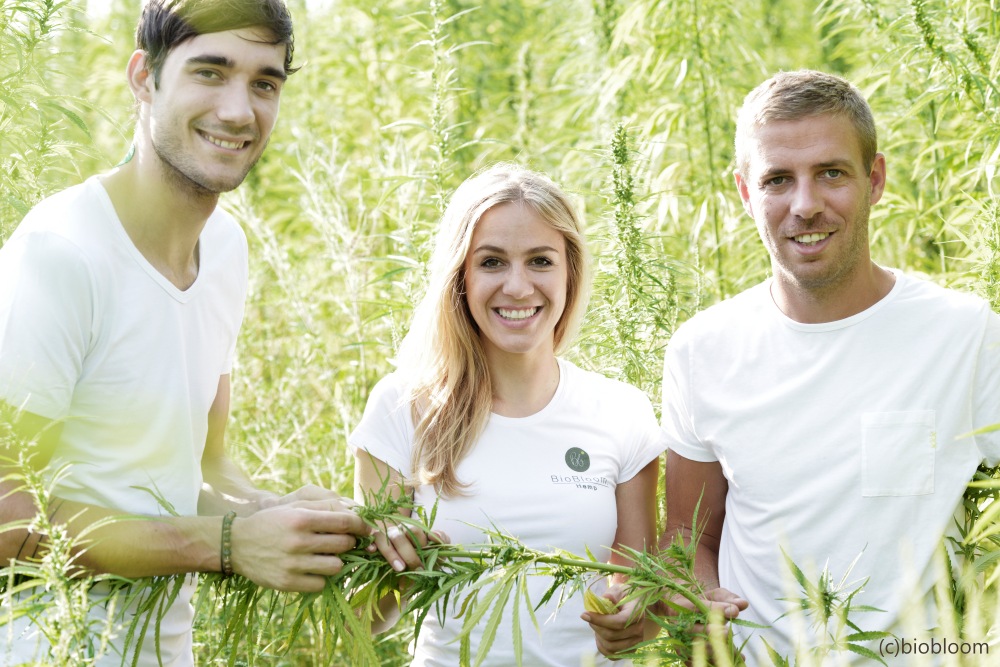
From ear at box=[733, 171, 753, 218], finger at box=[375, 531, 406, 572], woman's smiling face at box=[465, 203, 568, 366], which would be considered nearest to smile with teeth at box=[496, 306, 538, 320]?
woman's smiling face at box=[465, 203, 568, 366]

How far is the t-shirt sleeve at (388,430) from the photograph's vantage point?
98.5 inches

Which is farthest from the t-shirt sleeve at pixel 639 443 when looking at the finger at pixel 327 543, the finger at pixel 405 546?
the finger at pixel 327 543

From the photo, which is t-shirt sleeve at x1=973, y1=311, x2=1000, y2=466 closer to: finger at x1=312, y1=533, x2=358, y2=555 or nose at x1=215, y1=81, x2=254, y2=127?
finger at x1=312, y1=533, x2=358, y2=555

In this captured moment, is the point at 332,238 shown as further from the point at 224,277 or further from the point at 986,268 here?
the point at 986,268

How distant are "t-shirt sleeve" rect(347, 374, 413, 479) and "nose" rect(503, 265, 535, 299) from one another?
37cm

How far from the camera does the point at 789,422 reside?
7.79 feet

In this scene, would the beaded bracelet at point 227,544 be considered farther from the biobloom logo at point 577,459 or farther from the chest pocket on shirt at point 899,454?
the chest pocket on shirt at point 899,454

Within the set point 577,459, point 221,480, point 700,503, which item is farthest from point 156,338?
point 700,503

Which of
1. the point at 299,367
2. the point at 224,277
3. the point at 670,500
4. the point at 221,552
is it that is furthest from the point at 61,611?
the point at 299,367

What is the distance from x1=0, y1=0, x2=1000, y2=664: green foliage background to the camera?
2.99m

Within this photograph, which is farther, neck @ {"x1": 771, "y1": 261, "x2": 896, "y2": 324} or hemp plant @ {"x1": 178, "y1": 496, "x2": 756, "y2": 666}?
neck @ {"x1": 771, "y1": 261, "x2": 896, "y2": 324}

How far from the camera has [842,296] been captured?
7.86 ft

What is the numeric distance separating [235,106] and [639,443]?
1242 mm

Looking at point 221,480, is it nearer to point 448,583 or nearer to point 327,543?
point 327,543
